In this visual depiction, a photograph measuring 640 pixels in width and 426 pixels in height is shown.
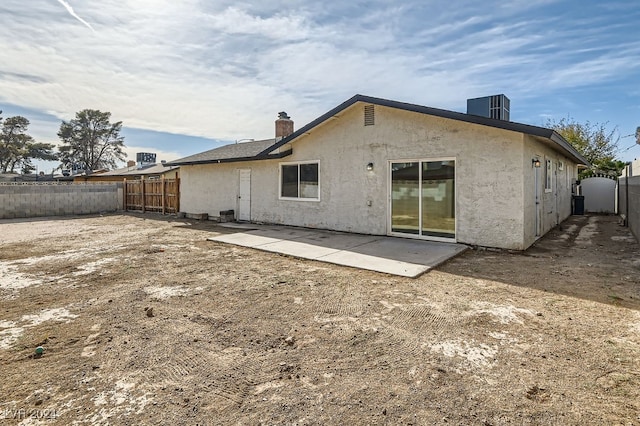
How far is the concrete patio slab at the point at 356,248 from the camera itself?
6295 millimetres

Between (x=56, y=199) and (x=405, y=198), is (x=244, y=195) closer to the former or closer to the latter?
(x=405, y=198)

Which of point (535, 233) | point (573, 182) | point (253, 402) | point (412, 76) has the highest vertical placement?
point (412, 76)

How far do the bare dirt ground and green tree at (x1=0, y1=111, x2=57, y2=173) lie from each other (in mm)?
38353

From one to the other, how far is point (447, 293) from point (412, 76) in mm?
8603

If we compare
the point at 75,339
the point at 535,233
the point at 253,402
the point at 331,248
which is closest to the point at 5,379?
the point at 75,339

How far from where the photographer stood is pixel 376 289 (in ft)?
16.3

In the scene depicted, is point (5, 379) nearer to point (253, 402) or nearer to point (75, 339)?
point (75, 339)

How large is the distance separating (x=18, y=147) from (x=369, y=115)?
137 ft

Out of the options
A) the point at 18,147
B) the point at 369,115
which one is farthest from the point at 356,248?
the point at 18,147

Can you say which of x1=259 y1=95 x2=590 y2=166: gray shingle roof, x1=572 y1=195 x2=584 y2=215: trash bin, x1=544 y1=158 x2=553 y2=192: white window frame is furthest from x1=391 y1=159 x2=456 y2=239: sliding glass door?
x1=572 y1=195 x2=584 y2=215: trash bin

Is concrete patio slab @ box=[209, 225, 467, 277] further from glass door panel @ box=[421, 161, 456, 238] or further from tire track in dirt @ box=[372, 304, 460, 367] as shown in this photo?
tire track in dirt @ box=[372, 304, 460, 367]

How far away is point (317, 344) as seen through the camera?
3.27 metres

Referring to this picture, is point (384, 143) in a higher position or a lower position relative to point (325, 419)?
higher

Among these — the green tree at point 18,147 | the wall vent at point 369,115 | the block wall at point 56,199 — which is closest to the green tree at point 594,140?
the wall vent at point 369,115
